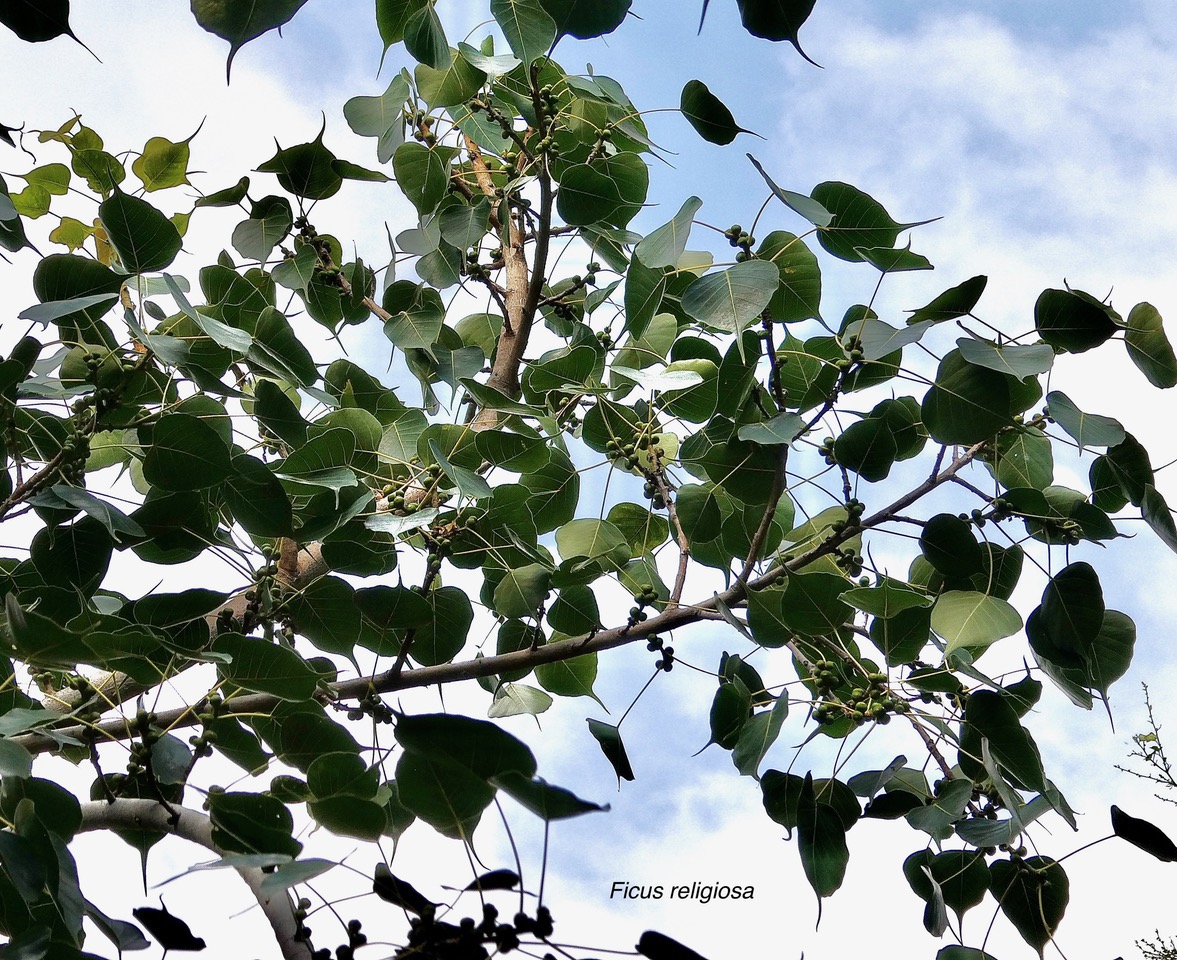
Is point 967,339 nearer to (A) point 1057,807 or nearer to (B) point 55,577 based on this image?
(A) point 1057,807

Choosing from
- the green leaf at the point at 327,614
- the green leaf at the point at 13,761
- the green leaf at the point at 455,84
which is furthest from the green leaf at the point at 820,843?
the green leaf at the point at 455,84

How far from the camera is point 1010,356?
1027mm

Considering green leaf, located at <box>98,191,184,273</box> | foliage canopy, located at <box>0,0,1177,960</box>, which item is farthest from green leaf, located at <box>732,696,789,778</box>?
green leaf, located at <box>98,191,184,273</box>

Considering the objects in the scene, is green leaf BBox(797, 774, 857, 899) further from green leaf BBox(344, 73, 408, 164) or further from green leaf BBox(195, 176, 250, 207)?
green leaf BBox(344, 73, 408, 164)

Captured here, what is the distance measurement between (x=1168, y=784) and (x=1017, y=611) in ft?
8.83

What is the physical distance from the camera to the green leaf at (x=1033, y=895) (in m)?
1.32

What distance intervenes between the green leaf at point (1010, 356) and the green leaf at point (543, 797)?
65 centimetres

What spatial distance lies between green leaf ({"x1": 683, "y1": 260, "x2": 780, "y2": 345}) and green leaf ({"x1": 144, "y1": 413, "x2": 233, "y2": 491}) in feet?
1.76

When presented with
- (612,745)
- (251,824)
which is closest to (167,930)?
(251,824)

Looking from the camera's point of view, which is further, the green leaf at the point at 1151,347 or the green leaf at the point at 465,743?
the green leaf at the point at 1151,347

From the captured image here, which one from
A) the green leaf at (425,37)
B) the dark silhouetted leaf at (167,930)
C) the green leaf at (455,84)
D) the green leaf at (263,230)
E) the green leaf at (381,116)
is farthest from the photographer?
the green leaf at (381,116)

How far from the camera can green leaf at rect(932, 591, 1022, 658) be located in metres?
1.12

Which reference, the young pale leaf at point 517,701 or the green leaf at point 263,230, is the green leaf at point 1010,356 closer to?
the young pale leaf at point 517,701

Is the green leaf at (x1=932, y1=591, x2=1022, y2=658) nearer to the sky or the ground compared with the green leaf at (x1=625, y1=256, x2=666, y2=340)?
nearer to the ground
